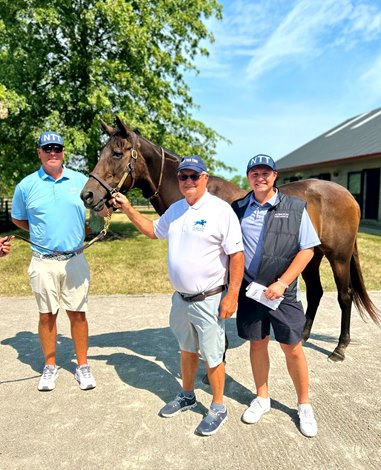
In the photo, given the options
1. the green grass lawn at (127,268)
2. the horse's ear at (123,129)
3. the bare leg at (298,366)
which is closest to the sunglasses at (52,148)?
the horse's ear at (123,129)

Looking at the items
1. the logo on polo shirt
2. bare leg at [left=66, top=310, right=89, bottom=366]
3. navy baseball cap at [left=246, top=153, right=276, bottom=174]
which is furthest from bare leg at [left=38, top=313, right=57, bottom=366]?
navy baseball cap at [left=246, top=153, right=276, bottom=174]

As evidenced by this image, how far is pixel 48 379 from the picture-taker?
3.26 meters

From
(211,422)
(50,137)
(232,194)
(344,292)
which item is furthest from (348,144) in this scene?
(211,422)

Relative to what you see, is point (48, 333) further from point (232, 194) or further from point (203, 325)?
point (232, 194)

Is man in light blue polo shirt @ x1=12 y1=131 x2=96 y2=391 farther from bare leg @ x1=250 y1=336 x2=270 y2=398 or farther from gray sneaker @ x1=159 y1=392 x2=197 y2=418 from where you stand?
bare leg @ x1=250 y1=336 x2=270 y2=398

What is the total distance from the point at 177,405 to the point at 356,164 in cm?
1808

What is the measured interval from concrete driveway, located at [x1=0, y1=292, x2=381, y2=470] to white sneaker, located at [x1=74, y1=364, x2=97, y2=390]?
0.06 metres

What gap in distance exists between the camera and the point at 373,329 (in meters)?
4.63

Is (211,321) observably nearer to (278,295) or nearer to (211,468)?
(278,295)

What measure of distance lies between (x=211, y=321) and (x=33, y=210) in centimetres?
175

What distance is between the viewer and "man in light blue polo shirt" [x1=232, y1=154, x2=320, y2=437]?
2.47 meters

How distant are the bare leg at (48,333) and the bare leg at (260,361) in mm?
1810

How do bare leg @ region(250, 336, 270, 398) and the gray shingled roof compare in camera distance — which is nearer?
bare leg @ region(250, 336, 270, 398)

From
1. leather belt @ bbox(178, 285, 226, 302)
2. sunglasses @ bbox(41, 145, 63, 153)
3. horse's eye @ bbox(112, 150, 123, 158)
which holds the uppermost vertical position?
sunglasses @ bbox(41, 145, 63, 153)
